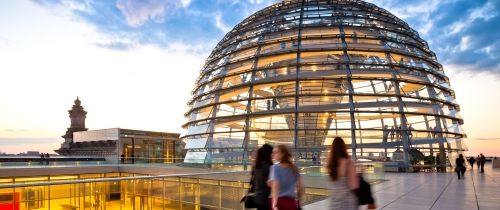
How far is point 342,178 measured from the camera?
17.6 feet

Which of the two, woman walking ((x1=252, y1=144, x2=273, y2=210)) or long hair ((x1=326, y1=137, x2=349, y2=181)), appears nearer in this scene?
long hair ((x1=326, y1=137, x2=349, y2=181))

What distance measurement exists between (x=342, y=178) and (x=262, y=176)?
1308mm

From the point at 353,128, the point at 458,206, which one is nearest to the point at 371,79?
the point at 353,128

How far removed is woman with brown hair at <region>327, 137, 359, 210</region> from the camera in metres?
5.34

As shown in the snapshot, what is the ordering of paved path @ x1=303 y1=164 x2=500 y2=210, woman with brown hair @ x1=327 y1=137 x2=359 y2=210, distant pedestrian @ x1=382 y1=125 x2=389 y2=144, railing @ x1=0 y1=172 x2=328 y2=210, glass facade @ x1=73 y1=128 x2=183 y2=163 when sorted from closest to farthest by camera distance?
woman with brown hair @ x1=327 y1=137 x2=359 y2=210 < railing @ x1=0 y1=172 x2=328 y2=210 < paved path @ x1=303 y1=164 x2=500 y2=210 < distant pedestrian @ x1=382 y1=125 x2=389 y2=144 < glass facade @ x1=73 y1=128 x2=183 y2=163

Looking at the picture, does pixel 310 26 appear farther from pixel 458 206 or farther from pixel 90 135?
pixel 90 135

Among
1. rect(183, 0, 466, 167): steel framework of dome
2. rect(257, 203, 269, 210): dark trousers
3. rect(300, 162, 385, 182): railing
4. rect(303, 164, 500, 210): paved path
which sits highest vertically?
rect(183, 0, 466, 167): steel framework of dome

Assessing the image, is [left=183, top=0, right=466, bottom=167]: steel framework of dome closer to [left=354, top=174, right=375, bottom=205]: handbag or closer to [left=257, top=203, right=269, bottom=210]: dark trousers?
[left=257, top=203, right=269, bottom=210]: dark trousers

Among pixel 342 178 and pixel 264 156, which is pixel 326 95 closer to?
pixel 264 156

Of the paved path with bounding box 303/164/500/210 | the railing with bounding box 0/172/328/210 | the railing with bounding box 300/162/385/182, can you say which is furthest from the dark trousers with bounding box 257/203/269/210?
the railing with bounding box 300/162/385/182

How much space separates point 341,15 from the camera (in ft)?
98.3

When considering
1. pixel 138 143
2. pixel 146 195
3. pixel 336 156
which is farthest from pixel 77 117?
pixel 336 156

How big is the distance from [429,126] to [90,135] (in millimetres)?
50040

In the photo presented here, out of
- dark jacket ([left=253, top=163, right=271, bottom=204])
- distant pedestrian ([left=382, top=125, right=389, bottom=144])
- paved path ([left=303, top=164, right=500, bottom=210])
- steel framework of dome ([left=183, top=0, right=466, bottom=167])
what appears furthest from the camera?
steel framework of dome ([left=183, top=0, right=466, bottom=167])
